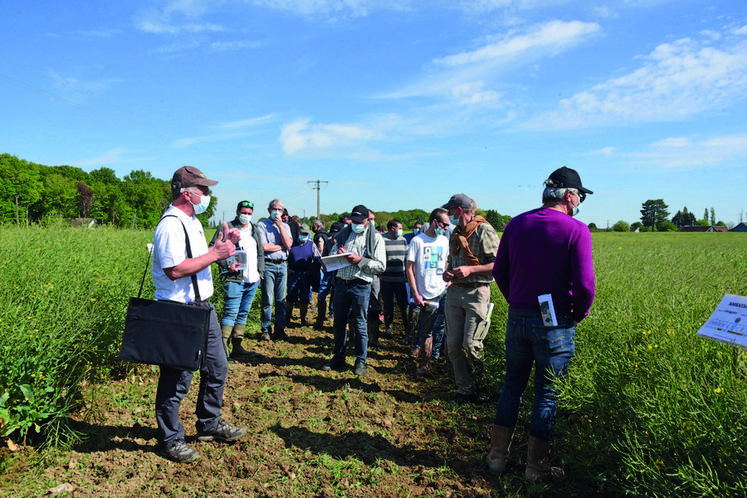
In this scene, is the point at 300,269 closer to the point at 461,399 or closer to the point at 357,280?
the point at 357,280

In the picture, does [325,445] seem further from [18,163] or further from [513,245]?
[18,163]

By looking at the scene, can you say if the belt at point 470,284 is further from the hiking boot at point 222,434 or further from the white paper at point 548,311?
the hiking boot at point 222,434

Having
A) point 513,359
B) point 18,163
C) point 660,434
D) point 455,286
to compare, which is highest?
point 18,163

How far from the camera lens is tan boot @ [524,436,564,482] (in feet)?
9.91

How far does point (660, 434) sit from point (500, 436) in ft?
3.41

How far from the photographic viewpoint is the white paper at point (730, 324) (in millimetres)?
2736

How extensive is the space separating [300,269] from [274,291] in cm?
72

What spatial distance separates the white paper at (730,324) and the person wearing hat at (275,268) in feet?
18.3

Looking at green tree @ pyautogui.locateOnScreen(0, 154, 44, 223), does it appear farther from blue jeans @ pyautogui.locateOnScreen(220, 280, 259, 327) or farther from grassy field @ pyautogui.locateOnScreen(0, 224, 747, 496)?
grassy field @ pyautogui.locateOnScreen(0, 224, 747, 496)

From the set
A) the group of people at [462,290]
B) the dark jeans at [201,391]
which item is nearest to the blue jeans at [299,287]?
the group of people at [462,290]

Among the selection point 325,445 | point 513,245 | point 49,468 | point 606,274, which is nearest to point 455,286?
point 513,245

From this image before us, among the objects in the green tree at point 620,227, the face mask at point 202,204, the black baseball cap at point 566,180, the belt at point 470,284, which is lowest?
the belt at point 470,284

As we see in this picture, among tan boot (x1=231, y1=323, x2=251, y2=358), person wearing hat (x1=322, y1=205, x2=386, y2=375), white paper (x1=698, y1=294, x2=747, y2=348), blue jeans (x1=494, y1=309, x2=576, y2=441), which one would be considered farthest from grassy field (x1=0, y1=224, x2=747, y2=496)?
tan boot (x1=231, y1=323, x2=251, y2=358)

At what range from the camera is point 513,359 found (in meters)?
3.17
